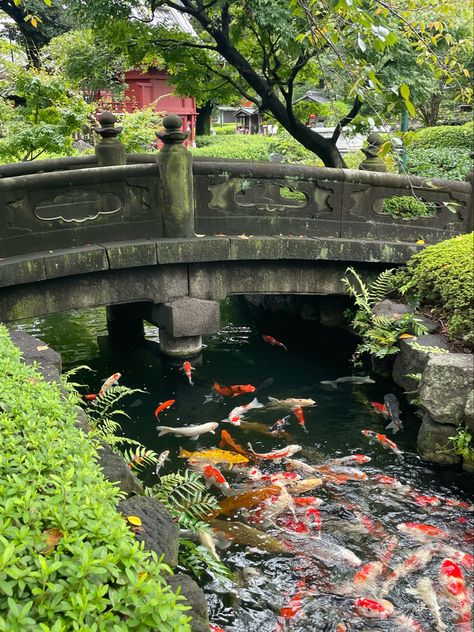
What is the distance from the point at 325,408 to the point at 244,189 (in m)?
3.28

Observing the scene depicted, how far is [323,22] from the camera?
4738 mm

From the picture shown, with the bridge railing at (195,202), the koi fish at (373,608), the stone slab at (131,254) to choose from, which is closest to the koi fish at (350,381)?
the bridge railing at (195,202)

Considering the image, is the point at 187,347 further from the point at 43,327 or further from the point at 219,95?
the point at 219,95

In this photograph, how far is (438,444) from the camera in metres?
7.32

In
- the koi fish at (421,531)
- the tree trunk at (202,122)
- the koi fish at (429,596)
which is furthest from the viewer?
the tree trunk at (202,122)

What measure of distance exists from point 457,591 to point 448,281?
4520 mm

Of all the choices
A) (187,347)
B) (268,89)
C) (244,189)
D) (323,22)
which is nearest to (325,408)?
(187,347)

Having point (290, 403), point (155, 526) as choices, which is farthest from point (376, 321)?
point (155, 526)

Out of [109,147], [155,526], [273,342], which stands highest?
[109,147]

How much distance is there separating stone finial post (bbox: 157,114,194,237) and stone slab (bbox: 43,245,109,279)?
106cm

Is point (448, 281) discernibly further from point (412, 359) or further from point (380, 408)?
point (380, 408)

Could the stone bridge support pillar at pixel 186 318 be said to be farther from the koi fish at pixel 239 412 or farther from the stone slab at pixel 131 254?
the koi fish at pixel 239 412

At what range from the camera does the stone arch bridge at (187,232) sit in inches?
328

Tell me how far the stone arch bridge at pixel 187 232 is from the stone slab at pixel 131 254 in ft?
0.05
